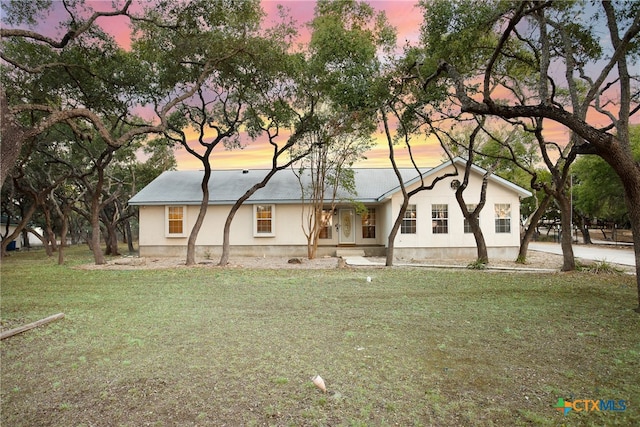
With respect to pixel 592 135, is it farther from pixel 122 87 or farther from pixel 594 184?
pixel 594 184

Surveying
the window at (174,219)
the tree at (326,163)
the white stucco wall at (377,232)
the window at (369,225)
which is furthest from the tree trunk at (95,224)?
the window at (369,225)

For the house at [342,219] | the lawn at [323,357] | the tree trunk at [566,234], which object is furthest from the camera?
the house at [342,219]

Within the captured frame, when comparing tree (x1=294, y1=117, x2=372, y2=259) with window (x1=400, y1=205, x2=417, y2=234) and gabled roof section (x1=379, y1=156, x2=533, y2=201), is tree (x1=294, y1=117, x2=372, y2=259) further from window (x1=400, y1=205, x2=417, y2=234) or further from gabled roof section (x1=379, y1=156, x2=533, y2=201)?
window (x1=400, y1=205, x2=417, y2=234)

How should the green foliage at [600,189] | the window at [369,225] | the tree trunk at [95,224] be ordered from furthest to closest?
the green foliage at [600,189] < the window at [369,225] < the tree trunk at [95,224]

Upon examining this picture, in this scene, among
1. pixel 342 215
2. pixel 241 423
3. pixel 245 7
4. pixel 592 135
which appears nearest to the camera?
pixel 241 423

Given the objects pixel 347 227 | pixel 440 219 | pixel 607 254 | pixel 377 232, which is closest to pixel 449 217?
pixel 440 219

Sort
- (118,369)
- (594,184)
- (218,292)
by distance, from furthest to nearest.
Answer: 1. (594,184)
2. (218,292)
3. (118,369)

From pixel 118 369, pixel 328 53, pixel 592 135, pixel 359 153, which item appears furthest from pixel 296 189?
pixel 118 369

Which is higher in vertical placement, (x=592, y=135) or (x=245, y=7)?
(x=245, y=7)

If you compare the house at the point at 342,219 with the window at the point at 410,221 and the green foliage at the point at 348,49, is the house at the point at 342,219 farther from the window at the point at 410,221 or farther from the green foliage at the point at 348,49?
the green foliage at the point at 348,49

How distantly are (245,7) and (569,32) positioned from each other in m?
8.97

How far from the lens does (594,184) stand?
24938 millimetres

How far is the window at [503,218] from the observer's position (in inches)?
744

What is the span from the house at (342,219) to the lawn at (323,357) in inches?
348
